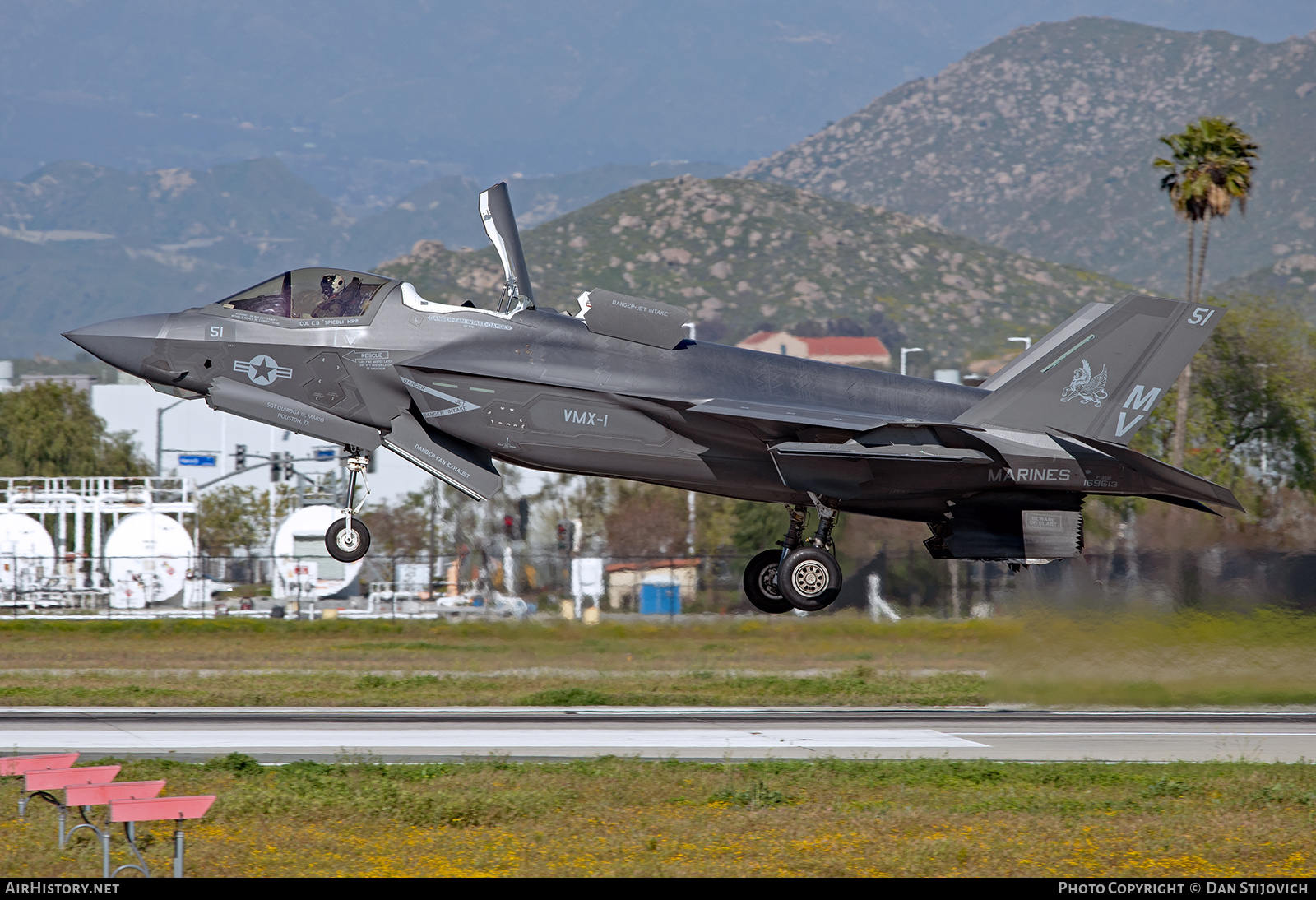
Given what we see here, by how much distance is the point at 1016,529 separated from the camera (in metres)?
19.5

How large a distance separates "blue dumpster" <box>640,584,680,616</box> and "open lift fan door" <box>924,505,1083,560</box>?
56.8ft

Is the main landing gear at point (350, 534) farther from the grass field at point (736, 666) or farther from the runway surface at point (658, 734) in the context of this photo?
the grass field at point (736, 666)

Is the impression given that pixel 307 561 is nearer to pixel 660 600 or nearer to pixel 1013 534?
pixel 660 600

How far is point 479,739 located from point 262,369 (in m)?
8.07

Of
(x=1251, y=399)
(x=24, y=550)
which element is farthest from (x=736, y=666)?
(x=24, y=550)

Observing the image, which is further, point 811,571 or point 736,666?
point 736,666

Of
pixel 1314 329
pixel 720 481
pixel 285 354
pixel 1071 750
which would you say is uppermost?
pixel 1314 329

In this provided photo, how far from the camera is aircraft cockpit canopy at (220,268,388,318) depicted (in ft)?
59.1

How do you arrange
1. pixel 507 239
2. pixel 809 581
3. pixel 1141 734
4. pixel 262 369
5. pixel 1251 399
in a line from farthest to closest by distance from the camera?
pixel 1251 399
pixel 1141 734
pixel 809 581
pixel 507 239
pixel 262 369

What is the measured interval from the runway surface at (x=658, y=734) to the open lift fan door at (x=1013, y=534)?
3704 millimetres

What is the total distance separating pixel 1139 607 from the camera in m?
23.2
